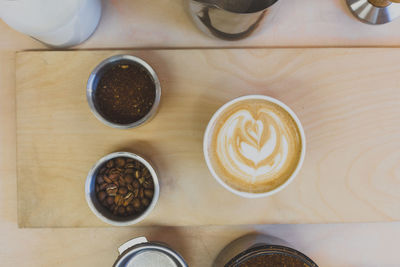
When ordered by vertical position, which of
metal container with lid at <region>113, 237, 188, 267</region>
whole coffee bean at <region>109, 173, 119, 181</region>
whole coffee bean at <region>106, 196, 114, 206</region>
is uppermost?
whole coffee bean at <region>109, 173, 119, 181</region>

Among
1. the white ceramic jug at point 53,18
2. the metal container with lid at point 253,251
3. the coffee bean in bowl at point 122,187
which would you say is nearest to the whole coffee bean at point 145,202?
the coffee bean in bowl at point 122,187

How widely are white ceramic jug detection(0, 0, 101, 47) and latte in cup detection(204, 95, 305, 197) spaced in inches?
15.1

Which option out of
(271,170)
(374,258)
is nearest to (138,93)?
(271,170)

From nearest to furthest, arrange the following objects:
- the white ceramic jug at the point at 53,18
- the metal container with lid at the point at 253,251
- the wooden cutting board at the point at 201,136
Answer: the white ceramic jug at the point at 53,18, the metal container with lid at the point at 253,251, the wooden cutting board at the point at 201,136

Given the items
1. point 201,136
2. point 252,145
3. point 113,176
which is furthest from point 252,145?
point 113,176

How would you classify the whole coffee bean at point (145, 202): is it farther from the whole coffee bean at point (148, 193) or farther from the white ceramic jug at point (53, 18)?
the white ceramic jug at point (53, 18)

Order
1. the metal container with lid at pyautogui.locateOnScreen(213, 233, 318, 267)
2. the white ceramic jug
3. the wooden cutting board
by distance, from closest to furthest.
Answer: the white ceramic jug → the metal container with lid at pyautogui.locateOnScreen(213, 233, 318, 267) → the wooden cutting board

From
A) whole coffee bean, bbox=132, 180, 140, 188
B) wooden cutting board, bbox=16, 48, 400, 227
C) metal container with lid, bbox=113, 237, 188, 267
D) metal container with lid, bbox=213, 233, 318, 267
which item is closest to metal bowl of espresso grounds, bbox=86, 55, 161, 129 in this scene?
wooden cutting board, bbox=16, 48, 400, 227

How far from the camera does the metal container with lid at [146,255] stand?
0.79 m

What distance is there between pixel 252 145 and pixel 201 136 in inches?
5.4

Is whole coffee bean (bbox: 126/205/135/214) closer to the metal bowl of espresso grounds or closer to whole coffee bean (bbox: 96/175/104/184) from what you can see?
whole coffee bean (bbox: 96/175/104/184)

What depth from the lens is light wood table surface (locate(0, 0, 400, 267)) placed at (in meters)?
0.90

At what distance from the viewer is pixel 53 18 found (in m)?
0.69

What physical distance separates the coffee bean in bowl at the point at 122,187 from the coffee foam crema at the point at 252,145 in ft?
0.59
